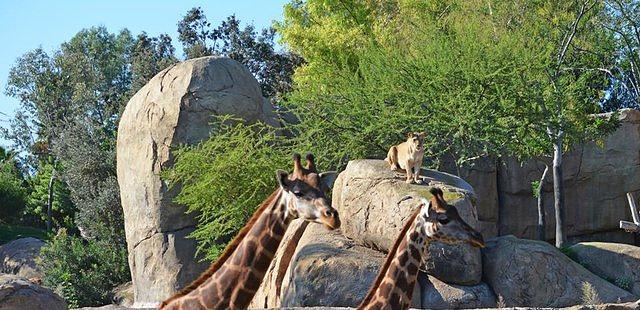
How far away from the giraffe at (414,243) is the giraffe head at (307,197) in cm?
124

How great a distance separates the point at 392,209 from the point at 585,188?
12005 mm

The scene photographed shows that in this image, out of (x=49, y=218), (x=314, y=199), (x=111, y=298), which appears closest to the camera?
(x=314, y=199)

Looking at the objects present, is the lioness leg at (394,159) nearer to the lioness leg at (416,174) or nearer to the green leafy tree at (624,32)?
the lioness leg at (416,174)

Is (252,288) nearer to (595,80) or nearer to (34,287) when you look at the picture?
(34,287)

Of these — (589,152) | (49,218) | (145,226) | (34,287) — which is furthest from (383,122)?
(49,218)

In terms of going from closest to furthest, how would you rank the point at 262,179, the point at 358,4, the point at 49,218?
the point at 262,179 → the point at 358,4 → the point at 49,218

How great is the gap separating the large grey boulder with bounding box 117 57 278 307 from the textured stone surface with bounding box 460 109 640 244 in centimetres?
688

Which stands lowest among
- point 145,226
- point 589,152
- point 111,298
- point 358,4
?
point 111,298

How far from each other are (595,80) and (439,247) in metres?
12.9

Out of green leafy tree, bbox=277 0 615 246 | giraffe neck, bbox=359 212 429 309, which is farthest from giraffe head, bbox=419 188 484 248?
green leafy tree, bbox=277 0 615 246

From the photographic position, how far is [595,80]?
2770cm

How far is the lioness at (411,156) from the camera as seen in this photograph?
1680 centimetres

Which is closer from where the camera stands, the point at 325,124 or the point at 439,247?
the point at 439,247

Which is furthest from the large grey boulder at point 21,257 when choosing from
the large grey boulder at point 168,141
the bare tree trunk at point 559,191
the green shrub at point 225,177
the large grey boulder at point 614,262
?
the large grey boulder at point 614,262
